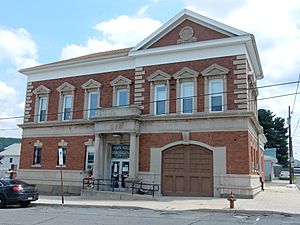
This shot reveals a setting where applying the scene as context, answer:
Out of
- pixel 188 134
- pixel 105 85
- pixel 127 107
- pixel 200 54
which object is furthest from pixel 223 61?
pixel 105 85

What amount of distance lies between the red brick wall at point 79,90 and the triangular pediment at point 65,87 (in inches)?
9.6

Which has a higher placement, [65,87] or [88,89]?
[65,87]

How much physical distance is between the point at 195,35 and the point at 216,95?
4.49m

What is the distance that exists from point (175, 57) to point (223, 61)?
11.2 ft

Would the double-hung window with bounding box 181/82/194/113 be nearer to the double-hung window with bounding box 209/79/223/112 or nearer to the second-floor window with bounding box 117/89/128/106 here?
the double-hung window with bounding box 209/79/223/112

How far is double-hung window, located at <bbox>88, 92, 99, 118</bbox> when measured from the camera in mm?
27086

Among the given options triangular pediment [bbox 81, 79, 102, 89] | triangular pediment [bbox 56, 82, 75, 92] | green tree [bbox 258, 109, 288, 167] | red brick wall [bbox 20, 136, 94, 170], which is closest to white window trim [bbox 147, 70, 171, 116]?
triangular pediment [bbox 81, 79, 102, 89]

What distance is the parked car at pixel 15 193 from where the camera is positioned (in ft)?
57.6

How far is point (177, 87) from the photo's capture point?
24.0 meters

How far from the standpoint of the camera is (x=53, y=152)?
91.6ft

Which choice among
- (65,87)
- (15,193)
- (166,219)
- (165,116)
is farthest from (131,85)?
(166,219)

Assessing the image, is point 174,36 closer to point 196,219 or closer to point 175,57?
point 175,57

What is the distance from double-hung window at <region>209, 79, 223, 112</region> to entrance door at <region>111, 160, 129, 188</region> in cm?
734

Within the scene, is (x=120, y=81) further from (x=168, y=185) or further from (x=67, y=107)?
(x=168, y=185)
